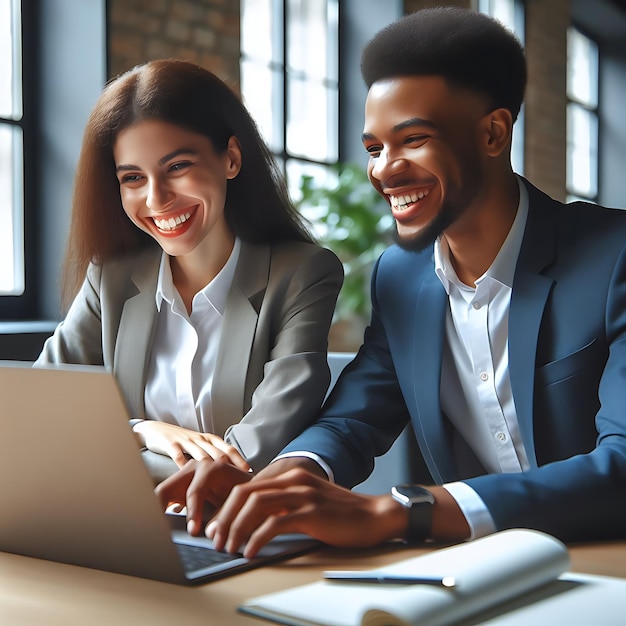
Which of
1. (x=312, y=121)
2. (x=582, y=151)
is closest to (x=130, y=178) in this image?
(x=312, y=121)

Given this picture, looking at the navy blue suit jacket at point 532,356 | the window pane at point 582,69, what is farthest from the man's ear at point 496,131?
the window pane at point 582,69

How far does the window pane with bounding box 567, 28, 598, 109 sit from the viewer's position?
930 cm

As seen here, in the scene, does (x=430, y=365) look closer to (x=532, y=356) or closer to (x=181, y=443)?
(x=532, y=356)

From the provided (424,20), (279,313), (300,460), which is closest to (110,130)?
(279,313)

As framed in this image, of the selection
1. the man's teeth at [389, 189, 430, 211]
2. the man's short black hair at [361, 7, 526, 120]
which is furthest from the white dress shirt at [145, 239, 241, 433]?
the man's short black hair at [361, 7, 526, 120]

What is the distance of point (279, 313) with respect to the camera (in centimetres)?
200

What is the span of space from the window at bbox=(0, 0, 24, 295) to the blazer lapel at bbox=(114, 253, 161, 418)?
71.4 inches

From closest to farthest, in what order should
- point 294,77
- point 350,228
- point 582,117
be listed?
point 350,228, point 294,77, point 582,117

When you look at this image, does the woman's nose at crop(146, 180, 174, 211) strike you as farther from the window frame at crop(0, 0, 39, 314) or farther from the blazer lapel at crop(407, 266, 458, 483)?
the window frame at crop(0, 0, 39, 314)

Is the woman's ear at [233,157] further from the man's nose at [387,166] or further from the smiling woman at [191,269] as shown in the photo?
the man's nose at [387,166]

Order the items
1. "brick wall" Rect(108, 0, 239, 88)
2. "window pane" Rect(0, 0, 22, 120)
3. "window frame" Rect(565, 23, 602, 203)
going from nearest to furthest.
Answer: "window pane" Rect(0, 0, 22, 120)
"brick wall" Rect(108, 0, 239, 88)
"window frame" Rect(565, 23, 602, 203)

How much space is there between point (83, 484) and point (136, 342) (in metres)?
1.03

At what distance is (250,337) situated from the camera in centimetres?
197

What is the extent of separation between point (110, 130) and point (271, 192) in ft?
1.25
